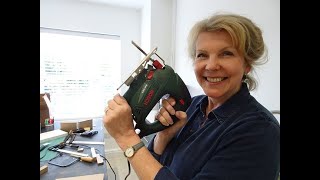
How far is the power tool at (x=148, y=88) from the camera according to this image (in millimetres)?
725

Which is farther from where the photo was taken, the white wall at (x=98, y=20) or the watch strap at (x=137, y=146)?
the white wall at (x=98, y=20)

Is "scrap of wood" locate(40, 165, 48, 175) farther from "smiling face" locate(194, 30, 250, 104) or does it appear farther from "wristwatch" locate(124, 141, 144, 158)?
"smiling face" locate(194, 30, 250, 104)

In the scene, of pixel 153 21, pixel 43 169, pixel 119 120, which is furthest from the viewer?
pixel 153 21

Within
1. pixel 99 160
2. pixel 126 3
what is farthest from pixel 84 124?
pixel 126 3

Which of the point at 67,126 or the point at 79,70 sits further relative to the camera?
the point at 79,70

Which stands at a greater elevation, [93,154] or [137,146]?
[137,146]

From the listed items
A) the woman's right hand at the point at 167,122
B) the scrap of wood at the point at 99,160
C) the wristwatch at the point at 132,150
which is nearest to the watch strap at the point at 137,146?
the wristwatch at the point at 132,150

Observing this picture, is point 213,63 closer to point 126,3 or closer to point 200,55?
point 200,55

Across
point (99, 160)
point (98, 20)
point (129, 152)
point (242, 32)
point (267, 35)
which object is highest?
point (98, 20)

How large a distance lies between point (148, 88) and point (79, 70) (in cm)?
270

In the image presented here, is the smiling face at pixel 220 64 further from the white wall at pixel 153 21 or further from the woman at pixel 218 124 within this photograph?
the white wall at pixel 153 21

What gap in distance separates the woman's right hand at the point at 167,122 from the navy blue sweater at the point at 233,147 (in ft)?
0.21

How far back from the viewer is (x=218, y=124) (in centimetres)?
69
